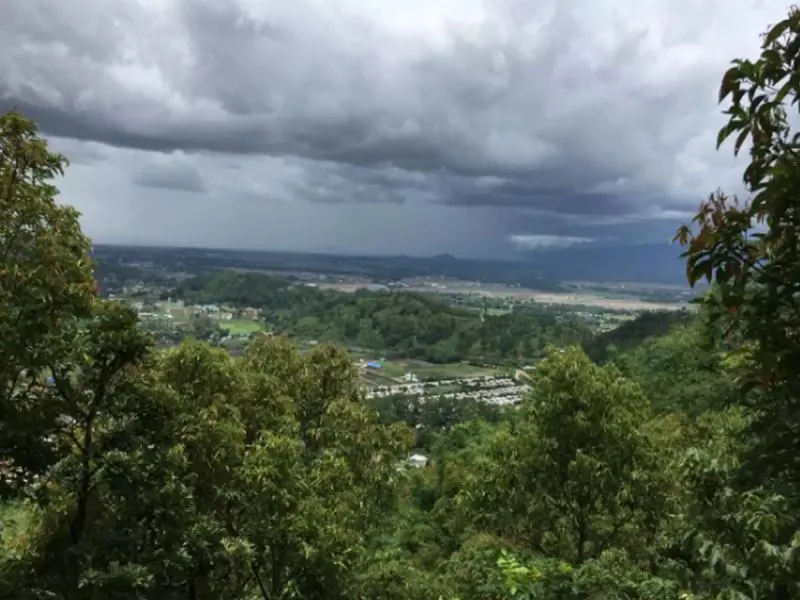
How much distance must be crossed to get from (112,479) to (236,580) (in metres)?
2.43

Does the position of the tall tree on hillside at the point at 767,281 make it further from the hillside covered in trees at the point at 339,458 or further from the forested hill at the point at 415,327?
the forested hill at the point at 415,327

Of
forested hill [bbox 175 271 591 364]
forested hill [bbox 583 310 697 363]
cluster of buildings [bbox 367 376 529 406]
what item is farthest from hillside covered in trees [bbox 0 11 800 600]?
forested hill [bbox 175 271 591 364]

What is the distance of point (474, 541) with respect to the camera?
341 inches

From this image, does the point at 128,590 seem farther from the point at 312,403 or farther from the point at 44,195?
the point at 312,403

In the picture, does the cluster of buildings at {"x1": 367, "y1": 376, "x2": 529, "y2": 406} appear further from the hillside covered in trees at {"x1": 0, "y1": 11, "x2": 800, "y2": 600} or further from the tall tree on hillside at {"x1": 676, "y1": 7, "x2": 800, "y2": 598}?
the tall tree on hillside at {"x1": 676, "y1": 7, "x2": 800, "y2": 598}

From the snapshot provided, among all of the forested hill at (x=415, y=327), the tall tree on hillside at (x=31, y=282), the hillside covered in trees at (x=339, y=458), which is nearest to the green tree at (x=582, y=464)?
the hillside covered in trees at (x=339, y=458)

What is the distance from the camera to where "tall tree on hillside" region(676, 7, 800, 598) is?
226 centimetres

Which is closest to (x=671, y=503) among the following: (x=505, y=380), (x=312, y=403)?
(x=312, y=403)

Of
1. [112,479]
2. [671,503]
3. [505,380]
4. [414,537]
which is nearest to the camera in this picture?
[112,479]

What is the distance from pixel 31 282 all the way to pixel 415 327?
85.4 metres

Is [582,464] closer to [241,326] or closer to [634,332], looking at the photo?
[634,332]

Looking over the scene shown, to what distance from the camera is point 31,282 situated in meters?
4.77

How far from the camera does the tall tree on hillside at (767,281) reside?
2262 mm

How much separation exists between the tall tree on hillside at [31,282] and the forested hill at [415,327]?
6940 cm
